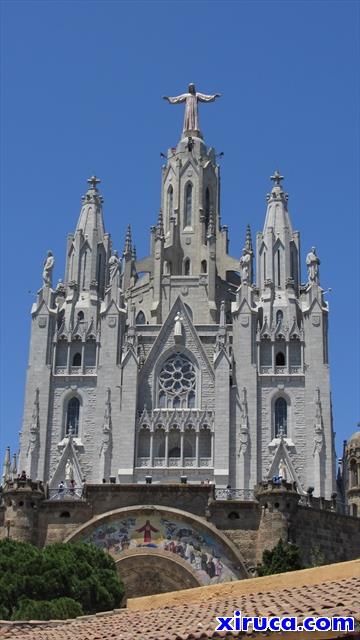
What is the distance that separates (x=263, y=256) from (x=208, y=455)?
14237mm

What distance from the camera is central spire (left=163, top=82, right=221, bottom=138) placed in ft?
262

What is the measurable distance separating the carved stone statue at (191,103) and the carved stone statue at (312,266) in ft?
60.0

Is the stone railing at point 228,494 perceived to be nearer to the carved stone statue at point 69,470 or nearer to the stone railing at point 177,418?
the stone railing at point 177,418

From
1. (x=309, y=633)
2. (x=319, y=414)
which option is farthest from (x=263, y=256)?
(x=309, y=633)

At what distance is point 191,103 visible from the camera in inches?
3221

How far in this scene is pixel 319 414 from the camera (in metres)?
60.4

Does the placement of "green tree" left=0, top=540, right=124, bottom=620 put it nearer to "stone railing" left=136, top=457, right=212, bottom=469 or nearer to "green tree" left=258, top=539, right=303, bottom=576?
"green tree" left=258, top=539, right=303, bottom=576

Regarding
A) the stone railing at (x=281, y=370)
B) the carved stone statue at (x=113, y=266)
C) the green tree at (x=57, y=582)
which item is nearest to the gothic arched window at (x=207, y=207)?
the carved stone statue at (x=113, y=266)

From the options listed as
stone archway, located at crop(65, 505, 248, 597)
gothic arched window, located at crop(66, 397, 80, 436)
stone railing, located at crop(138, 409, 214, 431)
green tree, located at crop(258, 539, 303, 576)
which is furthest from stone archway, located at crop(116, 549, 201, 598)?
gothic arched window, located at crop(66, 397, 80, 436)

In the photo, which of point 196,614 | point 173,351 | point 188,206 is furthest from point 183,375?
point 196,614

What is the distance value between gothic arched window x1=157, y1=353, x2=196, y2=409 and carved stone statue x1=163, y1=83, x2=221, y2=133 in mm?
23388

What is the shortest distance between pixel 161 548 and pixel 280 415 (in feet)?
81.4

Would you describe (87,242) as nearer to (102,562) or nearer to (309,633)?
(102,562)

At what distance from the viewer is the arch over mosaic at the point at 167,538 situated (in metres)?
37.8
